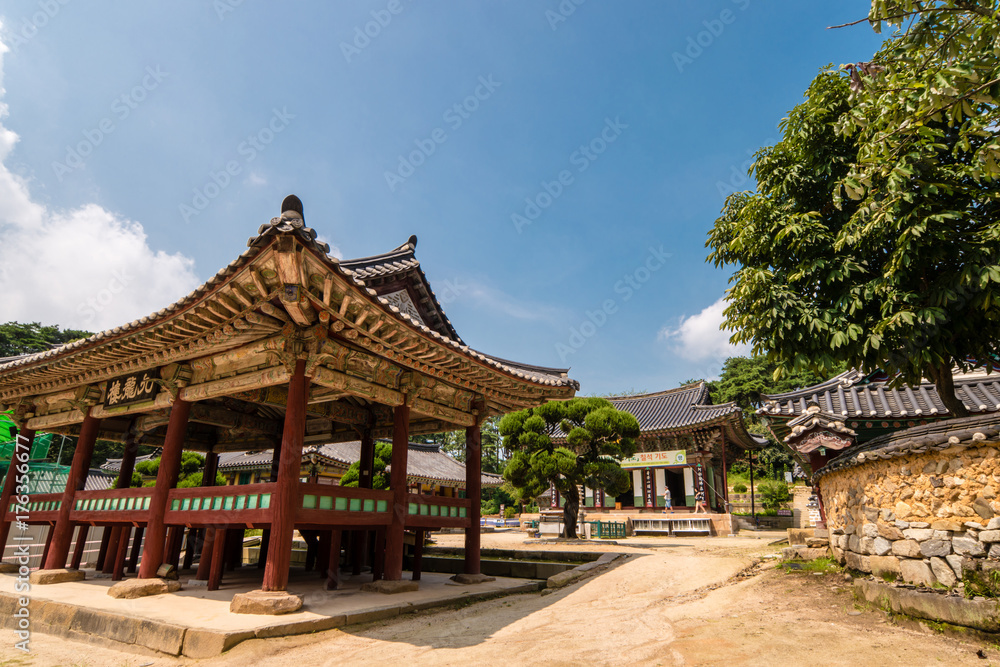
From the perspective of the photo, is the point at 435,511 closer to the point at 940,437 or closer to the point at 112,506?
the point at 112,506

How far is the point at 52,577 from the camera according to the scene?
33.8ft

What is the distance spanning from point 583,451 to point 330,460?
42.7 ft

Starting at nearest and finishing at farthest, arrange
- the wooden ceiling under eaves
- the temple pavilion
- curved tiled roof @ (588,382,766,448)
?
the wooden ceiling under eaves
the temple pavilion
curved tiled roof @ (588,382,766,448)

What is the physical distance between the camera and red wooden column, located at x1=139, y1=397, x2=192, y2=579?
914 centimetres

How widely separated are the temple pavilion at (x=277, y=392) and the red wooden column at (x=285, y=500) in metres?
0.02

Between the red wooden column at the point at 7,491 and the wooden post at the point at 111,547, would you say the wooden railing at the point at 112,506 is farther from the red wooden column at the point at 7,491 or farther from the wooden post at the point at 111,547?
the red wooden column at the point at 7,491

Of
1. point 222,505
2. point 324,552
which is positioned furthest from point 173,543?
point 222,505

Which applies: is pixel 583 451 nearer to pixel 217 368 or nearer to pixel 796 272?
pixel 796 272

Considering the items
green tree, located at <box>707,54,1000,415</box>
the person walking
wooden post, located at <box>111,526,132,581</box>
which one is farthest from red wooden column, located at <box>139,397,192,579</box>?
the person walking

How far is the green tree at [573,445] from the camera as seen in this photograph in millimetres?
19141

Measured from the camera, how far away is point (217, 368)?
32.0 ft

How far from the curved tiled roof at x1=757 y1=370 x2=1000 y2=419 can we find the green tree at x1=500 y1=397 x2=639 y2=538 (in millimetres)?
6883

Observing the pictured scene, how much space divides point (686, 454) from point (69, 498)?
2769cm

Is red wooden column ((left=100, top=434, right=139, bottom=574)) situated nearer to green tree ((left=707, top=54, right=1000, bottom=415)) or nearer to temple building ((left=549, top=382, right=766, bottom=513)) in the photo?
green tree ((left=707, top=54, right=1000, bottom=415))
